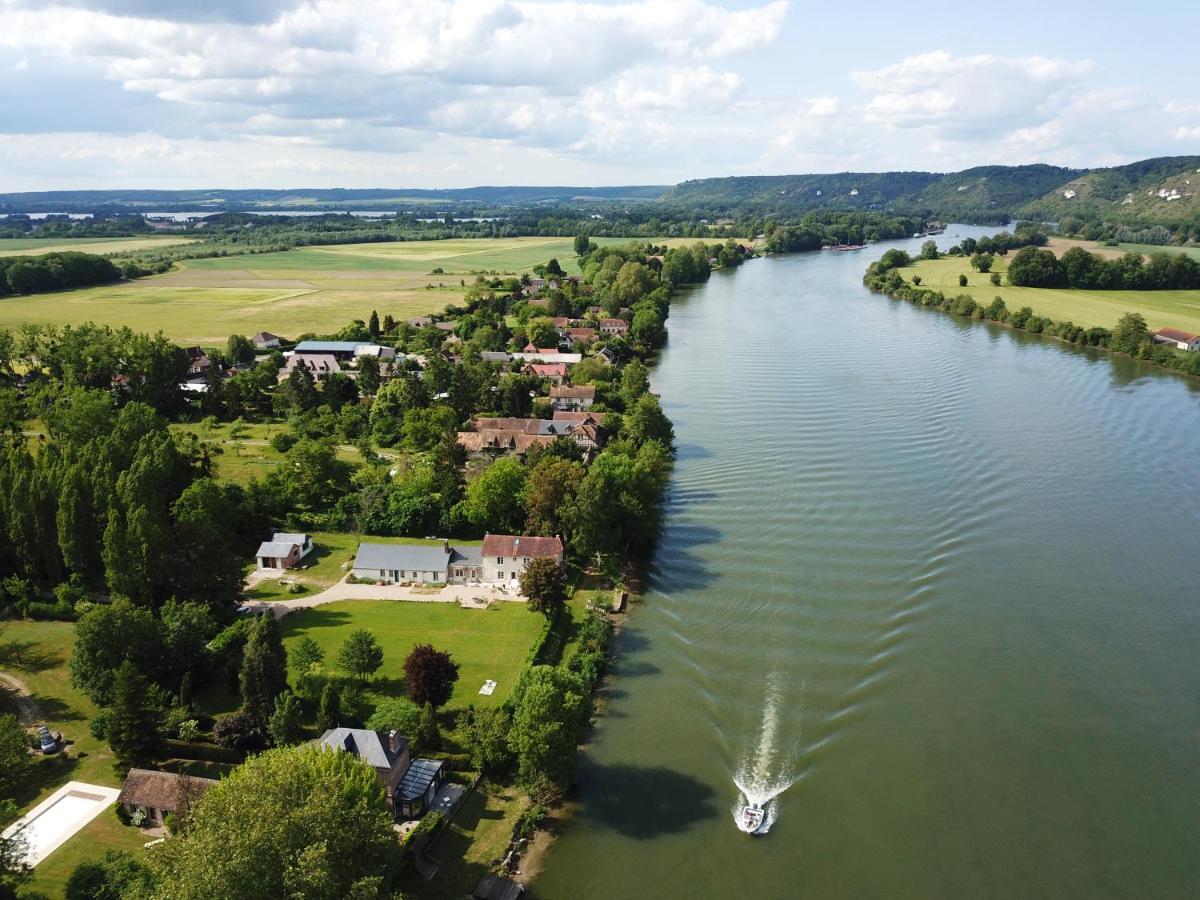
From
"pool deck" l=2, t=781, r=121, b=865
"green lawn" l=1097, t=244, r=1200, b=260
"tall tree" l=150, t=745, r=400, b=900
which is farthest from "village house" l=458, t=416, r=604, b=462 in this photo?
"green lawn" l=1097, t=244, r=1200, b=260

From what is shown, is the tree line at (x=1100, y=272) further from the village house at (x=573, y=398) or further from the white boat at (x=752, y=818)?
the white boat at (x=752, y=818)

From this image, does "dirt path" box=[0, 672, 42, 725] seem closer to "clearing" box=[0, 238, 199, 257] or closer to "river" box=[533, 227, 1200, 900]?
"river" box=[533, 227, 1200, 900]

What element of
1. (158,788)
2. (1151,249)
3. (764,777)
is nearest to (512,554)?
(764,777)

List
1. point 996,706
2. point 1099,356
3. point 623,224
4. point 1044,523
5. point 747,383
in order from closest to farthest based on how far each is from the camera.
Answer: point 996,706
point 1044,523
point 747,383
point 1099,356
point 623,224

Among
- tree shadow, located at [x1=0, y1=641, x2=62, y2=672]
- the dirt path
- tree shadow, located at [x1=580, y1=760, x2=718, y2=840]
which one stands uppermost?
tree shadow, located at [x1=0, y1=641, x2=62, y2=672]

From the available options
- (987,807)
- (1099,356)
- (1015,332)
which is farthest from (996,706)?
(1015,332)

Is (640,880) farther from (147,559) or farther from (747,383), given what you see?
(747,383)
